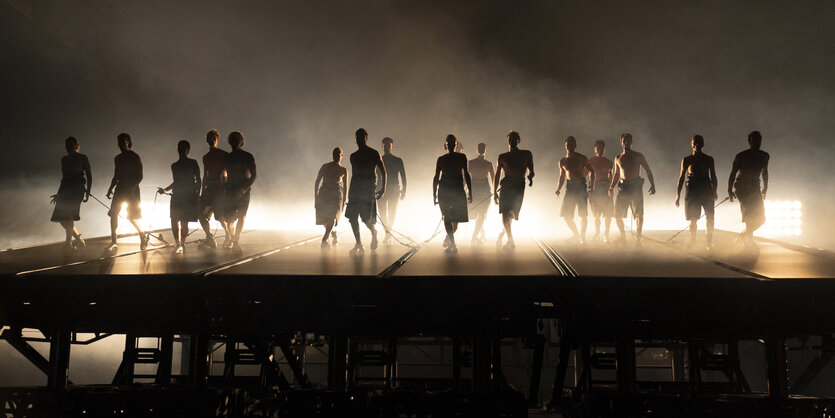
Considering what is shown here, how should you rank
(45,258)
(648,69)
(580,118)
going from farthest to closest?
(580,118) < (648,69) < (45,258)

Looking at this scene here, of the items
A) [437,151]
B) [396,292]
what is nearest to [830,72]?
[437,151]

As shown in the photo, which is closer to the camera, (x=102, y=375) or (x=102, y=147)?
(x=102, y=147)

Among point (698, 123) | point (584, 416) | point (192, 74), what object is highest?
point (192, 74)

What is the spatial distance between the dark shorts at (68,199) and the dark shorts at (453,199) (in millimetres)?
6370

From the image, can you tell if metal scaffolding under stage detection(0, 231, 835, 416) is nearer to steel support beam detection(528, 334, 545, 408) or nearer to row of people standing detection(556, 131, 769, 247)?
steel support beam detection(528, 334, 545, 408)

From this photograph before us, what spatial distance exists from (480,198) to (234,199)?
16.5ft

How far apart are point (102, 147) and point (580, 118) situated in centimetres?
1619

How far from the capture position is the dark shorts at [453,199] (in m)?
8.80

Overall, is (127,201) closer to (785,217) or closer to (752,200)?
(752,200)

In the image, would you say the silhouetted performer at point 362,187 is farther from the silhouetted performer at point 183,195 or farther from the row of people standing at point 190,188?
the silhouetted performer at point 183,195

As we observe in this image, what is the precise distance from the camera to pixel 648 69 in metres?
18.4

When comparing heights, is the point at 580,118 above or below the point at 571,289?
above

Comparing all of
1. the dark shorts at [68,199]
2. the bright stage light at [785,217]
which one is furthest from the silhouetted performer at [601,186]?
the bright stage light at [785,217]

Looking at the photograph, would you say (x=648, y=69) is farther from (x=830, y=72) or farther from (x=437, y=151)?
(x=437, y=151)
